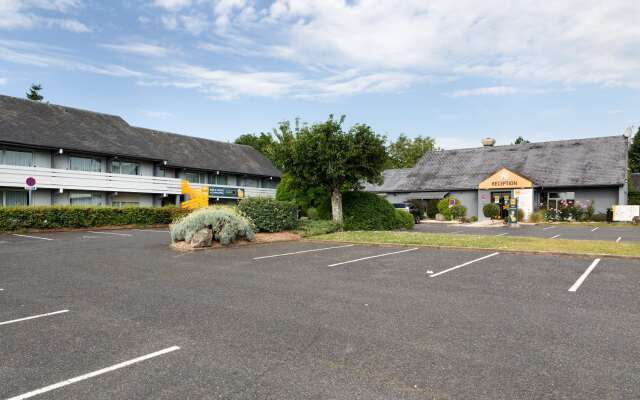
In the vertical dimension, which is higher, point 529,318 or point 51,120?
point 51,120

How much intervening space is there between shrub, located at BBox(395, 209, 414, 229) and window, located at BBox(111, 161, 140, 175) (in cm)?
2180

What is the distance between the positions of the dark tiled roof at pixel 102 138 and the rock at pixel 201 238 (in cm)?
1883

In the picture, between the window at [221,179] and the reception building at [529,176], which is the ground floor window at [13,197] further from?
the reception building at [529,176]

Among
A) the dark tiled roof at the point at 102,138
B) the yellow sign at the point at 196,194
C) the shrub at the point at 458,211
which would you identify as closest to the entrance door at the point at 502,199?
the shrub at the point at 458,211

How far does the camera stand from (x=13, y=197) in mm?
26094

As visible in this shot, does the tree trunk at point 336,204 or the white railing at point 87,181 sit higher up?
the white railing at point 87,181

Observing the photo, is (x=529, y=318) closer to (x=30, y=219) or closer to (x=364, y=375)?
(x=364, y=375)

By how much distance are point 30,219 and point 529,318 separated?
76.4 ft

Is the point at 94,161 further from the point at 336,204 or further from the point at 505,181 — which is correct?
the point at 505,181

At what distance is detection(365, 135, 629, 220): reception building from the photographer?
109ft

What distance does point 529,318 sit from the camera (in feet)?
19.0

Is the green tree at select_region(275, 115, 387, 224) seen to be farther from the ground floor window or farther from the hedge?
the ground floor window

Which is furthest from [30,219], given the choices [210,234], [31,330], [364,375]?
[364,375]

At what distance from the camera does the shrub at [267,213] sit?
58.0 ft
